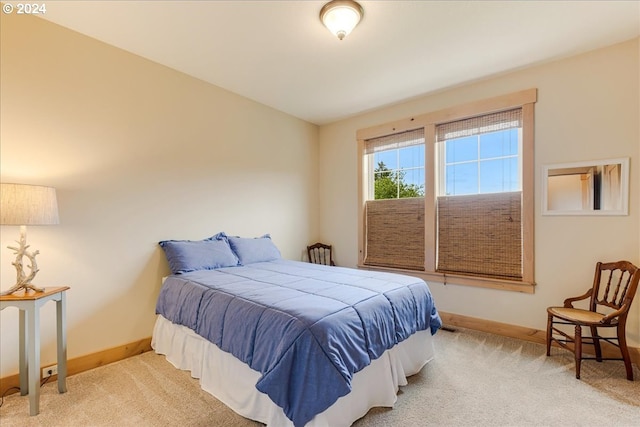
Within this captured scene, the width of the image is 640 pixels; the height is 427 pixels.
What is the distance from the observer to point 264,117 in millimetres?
3826

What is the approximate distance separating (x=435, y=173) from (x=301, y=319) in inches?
104

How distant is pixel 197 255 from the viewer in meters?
2.77

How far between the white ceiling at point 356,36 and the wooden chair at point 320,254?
2.27 metres

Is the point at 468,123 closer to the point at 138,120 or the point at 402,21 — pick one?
the point at 402,21

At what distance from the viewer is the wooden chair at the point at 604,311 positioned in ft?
7.05

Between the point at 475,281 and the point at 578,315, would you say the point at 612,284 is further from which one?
the point at 475,281

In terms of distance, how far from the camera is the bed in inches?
56.6

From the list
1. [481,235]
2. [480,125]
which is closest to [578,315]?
[481,235]

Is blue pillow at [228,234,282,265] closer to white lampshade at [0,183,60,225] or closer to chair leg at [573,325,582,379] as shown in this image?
white lampshade at [0,183,60,225]

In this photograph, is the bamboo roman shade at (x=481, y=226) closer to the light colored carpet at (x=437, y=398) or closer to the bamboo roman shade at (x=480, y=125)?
the bamboo roman shade at (x=480, y=125)

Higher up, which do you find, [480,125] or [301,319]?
[480,125]

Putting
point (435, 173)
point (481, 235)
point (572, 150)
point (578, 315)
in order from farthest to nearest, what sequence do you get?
1. point (435, 173)
2. point (481, 235)
3. point (572, 150)
4. point (578, 315)

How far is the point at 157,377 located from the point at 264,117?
3.03m

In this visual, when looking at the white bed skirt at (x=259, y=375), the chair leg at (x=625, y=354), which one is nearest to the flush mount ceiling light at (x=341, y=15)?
the white bed skirt at (x=259, y=375)
